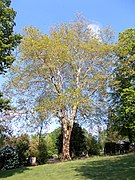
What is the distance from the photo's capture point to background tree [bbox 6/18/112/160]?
76.0 feet

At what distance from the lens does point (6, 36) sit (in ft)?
46.1

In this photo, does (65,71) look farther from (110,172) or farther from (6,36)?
(110,172)

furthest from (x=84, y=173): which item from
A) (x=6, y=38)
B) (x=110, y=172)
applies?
(x=6, y=38)

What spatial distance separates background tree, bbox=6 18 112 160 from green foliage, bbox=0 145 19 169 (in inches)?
178

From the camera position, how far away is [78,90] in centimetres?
2205

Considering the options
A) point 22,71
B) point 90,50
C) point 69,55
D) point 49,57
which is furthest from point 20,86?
point 90,50

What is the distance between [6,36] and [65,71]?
11977 mm

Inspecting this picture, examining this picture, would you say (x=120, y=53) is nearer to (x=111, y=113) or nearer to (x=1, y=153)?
(x=111, y=113)

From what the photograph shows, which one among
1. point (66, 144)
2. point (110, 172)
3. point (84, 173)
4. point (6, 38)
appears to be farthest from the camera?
point (66, 144)

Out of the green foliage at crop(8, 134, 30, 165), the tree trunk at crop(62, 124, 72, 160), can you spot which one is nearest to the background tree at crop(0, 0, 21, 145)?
the green foliage at crop(8, 134, 30, 165)

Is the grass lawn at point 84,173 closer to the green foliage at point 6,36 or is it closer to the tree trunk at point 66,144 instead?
the green foliage at point 6,36

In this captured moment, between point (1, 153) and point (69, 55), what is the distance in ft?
35.4

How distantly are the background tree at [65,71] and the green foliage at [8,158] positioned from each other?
14.8 ft

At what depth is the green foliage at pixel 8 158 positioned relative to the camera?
19.7 m
